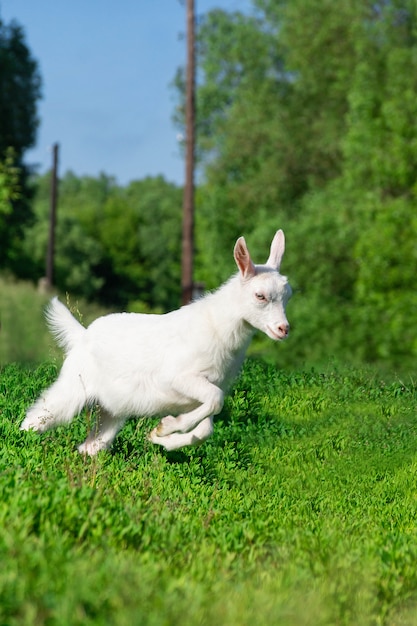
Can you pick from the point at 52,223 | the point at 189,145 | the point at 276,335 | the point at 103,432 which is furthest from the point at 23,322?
the point at 52,223

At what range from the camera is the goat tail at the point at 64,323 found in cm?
787

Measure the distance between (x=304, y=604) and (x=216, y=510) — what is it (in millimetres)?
2124

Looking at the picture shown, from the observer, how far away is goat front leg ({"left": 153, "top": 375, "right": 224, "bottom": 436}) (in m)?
6.76

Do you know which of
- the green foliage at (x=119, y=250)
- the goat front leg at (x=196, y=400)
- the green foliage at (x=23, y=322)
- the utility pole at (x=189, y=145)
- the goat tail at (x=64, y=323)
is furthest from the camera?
Result: the green foliage at (x=119, y=250)

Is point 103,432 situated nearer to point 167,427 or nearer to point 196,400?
point 167,427

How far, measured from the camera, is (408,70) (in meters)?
27.2

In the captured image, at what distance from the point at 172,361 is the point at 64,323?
4.34 ft

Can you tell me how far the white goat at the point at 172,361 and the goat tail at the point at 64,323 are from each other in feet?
0.52

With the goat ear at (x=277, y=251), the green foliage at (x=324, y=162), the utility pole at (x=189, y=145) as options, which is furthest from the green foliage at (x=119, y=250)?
the goat ear at (x=277, y=251)

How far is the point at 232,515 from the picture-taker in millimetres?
6559

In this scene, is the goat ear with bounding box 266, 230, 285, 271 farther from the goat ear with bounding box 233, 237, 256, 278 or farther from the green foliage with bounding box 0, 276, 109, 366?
the green foliage with bounding box 0, 276, 109, 366

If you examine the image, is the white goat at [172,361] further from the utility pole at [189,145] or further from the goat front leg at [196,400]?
the utility pole at [189,145]

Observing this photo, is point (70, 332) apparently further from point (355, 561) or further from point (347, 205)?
point (347, 205)

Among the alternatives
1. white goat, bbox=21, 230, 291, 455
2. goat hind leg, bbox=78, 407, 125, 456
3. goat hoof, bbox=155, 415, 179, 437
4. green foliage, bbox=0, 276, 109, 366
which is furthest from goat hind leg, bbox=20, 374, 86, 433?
green foliage, bbox=0, 276, 109, 366
